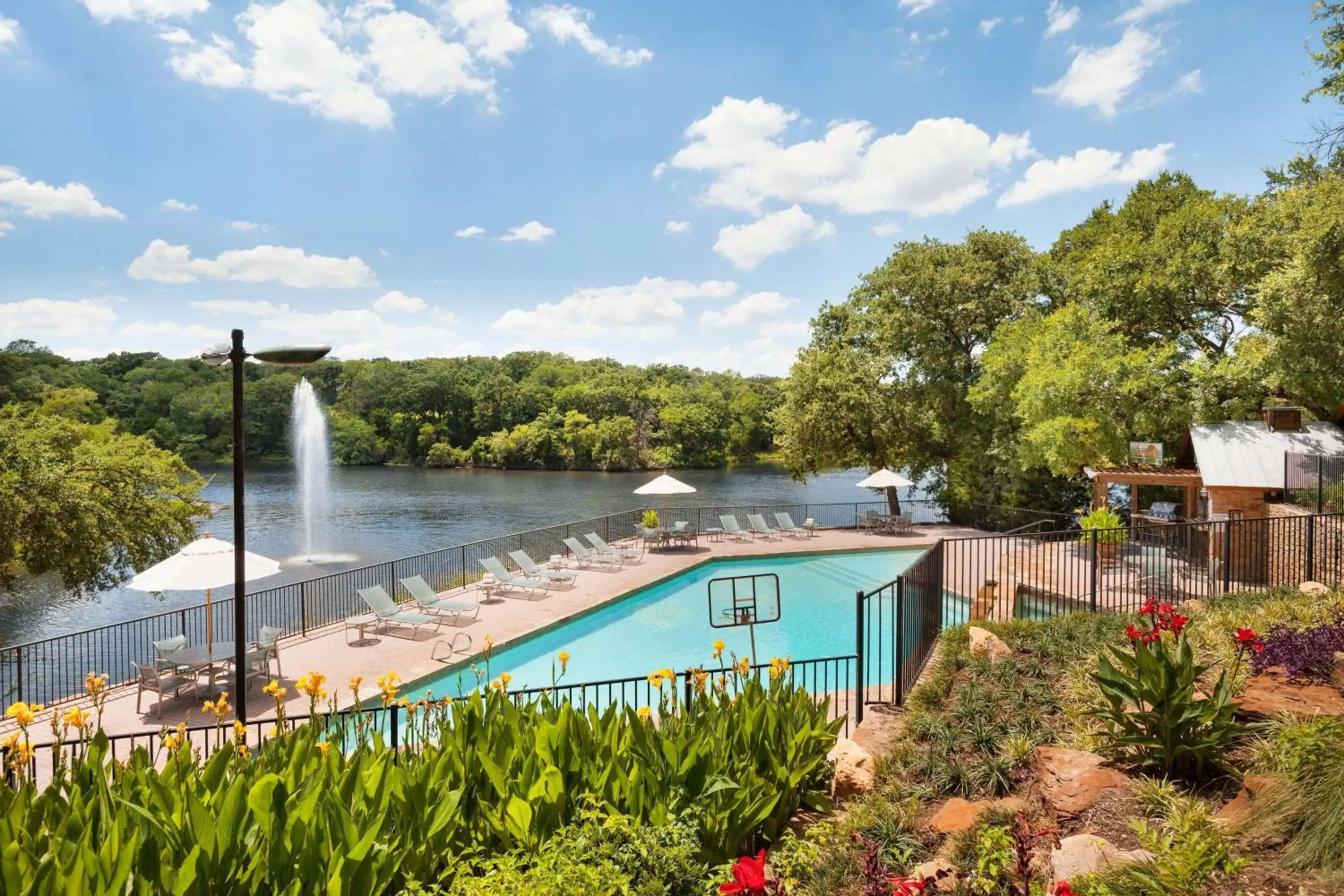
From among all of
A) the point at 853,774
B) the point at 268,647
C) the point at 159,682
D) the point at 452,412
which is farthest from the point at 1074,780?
the point at 452,412

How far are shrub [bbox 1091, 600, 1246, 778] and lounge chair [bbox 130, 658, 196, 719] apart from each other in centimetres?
989

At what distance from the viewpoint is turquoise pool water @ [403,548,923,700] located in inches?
442

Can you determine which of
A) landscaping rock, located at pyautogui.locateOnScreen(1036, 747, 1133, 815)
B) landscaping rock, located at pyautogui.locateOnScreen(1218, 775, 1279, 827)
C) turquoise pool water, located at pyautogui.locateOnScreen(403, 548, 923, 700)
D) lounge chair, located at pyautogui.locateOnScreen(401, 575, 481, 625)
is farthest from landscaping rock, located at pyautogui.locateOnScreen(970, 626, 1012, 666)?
lounge chair, located at pyautogui.locateOnScreen(401, 575, 481, 625)

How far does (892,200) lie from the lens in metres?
23.8

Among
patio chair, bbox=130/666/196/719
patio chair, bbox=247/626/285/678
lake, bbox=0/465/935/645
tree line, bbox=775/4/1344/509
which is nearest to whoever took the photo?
patio chair, bbox=130/666/196/719

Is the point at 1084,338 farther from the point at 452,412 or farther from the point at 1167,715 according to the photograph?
the point at 452,412

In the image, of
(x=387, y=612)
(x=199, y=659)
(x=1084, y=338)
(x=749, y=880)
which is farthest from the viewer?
(x=1084, y=338)

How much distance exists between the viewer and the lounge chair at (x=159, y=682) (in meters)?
8.77

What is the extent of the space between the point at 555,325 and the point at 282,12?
292ft

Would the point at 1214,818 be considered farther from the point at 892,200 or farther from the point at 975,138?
the point at 892,200

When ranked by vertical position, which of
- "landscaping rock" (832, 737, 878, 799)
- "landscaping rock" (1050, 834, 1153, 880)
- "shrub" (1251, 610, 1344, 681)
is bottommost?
"landscaping rock" (832, 737, 878, 799)

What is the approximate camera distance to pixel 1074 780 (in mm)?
4219

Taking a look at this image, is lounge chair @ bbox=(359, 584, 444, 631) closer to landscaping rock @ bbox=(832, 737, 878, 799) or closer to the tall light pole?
the tall light pole

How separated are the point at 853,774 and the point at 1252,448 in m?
13.3
